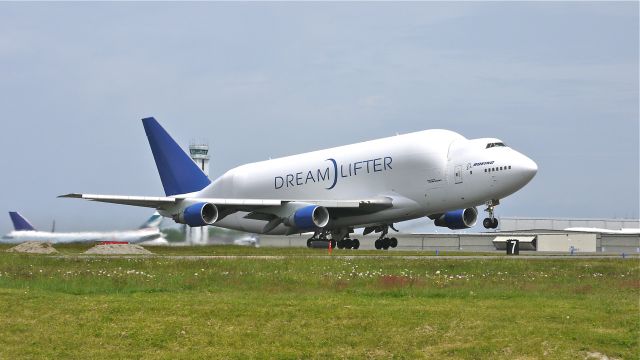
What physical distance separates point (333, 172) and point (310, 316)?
34.3 m

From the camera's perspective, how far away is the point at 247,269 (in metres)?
29.8

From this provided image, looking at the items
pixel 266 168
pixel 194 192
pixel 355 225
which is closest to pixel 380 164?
pixel 355 225

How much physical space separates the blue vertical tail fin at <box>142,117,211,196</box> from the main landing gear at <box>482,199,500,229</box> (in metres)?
23.5

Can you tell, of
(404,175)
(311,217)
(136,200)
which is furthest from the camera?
(136,200)

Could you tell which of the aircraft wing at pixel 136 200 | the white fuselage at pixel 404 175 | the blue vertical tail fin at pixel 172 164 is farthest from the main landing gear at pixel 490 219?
the blue vertical tail fin at pixel 172 164

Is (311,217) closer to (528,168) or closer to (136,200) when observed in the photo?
(136,200)

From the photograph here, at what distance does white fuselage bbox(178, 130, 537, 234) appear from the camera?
45875mm

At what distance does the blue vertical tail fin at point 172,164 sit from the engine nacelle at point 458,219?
18049 mm

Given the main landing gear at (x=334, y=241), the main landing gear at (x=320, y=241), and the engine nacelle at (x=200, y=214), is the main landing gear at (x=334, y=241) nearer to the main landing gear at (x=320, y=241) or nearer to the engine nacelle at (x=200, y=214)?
the main landing gear at (x=320, y=241)

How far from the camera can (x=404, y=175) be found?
4888cm

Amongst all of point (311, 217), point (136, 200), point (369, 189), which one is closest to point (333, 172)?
point (369, 189)

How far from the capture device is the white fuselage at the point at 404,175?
45.9 m

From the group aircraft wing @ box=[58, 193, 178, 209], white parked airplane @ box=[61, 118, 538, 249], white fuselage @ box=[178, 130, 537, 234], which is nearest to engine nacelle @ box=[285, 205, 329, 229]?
white parked airplane @ box=[61, 118, 538, 249]

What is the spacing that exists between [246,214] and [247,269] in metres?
28.9
